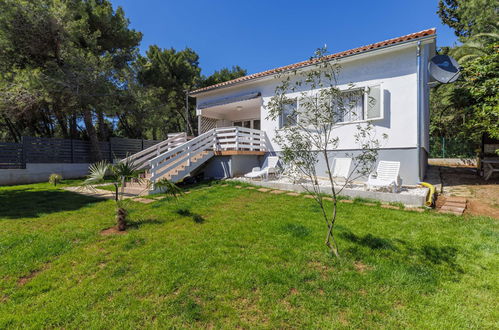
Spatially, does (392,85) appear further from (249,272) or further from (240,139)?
(249,272)

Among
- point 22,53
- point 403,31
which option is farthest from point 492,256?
point 22,53

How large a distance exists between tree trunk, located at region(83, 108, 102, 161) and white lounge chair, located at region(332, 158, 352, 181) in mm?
15463

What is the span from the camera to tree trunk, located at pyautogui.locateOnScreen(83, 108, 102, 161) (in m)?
15.3

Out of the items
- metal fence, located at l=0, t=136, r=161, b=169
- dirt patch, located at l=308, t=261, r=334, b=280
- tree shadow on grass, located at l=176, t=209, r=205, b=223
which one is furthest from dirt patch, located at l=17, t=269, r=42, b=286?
metal fence, located at l=0, t=136, r=161, b=169

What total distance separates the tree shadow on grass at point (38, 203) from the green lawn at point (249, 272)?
1.46ft

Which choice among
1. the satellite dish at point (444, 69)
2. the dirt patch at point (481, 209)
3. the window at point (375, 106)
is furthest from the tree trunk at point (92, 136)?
the satellite dish at point (444, 69)

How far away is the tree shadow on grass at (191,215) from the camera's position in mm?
5557

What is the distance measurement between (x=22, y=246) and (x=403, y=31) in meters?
15.1

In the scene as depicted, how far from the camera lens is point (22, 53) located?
43.7ft

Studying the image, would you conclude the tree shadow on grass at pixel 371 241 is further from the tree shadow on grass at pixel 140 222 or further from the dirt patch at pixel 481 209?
the tree shadow on grass at pixel 140 222

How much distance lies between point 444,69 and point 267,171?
8.34m

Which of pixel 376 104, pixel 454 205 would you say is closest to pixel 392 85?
pixel 376 104

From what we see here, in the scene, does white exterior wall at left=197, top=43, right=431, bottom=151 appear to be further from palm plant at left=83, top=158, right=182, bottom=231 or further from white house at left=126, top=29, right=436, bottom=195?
palm plant at left=83, top=158, right=182, bottom=231

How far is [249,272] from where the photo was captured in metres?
3.33
